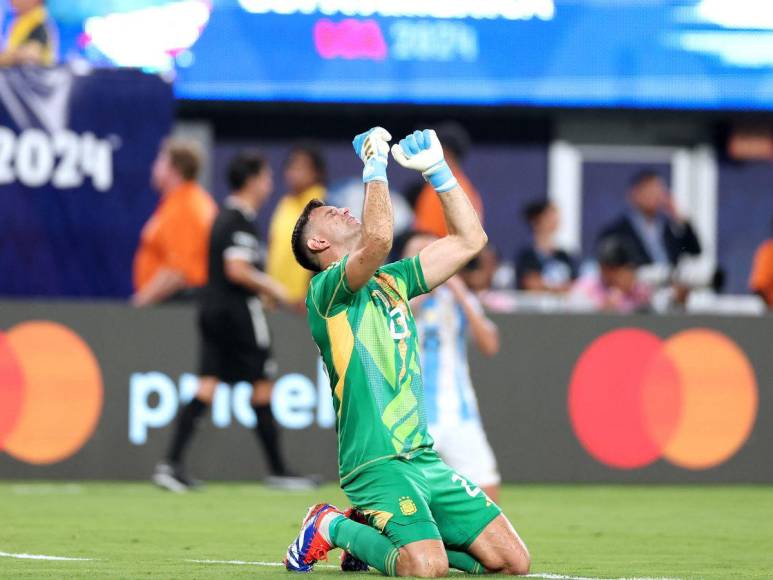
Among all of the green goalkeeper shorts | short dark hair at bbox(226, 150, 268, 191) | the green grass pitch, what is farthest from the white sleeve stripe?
the green goalkeeper shorts

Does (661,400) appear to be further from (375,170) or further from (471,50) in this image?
(375,170)

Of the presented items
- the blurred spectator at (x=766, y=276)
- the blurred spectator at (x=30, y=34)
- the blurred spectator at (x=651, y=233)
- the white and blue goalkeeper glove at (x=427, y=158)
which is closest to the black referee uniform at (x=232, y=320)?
the blurred spectator at (x=30, y=34)

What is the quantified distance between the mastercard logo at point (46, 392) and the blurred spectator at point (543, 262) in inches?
164

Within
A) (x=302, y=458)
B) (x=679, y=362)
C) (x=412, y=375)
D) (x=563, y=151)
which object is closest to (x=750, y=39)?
(x=563, y=151)

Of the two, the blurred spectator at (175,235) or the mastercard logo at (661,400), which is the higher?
the blurred spectator at (175,235)

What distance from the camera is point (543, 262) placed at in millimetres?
15188

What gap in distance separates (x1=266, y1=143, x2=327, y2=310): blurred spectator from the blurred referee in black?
900 millimetres

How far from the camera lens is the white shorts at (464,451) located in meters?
9.80

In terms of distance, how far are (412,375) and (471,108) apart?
36.6 ft

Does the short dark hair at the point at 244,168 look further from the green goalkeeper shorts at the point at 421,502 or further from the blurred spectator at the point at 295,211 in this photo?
the green goalkeeper shorts at the point at 421,502

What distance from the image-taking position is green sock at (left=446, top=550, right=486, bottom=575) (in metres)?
7.13

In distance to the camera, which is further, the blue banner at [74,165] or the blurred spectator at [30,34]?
the blurred spectator at [30,34]

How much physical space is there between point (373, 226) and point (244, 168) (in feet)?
19.0

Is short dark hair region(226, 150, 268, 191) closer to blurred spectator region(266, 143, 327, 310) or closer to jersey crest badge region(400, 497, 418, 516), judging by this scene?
blurred spectator region(266, 143, 327, 310)
